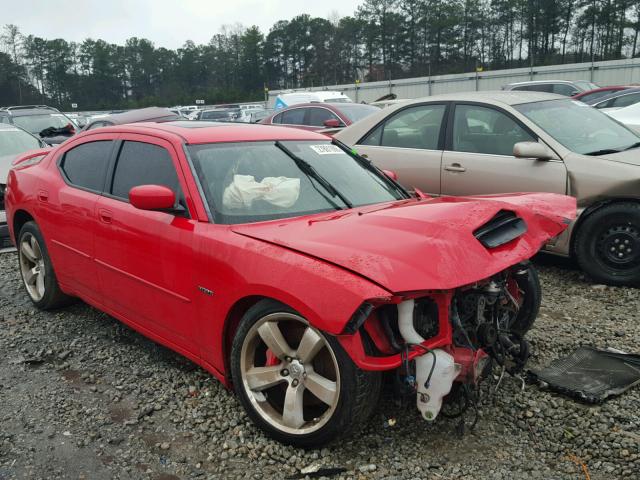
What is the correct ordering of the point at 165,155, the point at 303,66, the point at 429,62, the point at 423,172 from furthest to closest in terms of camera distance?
the point at 303,66 < the point at 429,62 < the point at 423,172 < the point at 165,155

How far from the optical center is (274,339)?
8.96ft

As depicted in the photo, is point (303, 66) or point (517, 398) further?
point (303, 66)

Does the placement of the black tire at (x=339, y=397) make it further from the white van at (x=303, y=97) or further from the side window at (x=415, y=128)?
the white van at (x=303, y=97)

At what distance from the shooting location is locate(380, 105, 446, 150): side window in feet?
20.0

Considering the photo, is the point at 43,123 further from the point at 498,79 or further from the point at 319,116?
the point at 498,79

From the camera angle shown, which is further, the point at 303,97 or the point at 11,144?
the point at 303,97

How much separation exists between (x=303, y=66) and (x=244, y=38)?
12.3m

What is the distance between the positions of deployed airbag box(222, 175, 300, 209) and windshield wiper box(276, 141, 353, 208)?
0.18m

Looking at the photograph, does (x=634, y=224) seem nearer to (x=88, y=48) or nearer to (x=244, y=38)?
(x=244, y=38)

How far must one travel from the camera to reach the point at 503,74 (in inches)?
1313

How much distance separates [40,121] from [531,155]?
13047mm

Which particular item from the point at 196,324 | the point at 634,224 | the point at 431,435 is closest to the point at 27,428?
the point at 196,324

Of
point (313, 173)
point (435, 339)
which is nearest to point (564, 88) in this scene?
point (313, 173)

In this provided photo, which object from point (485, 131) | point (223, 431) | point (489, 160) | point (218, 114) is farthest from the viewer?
point (218, 114)
